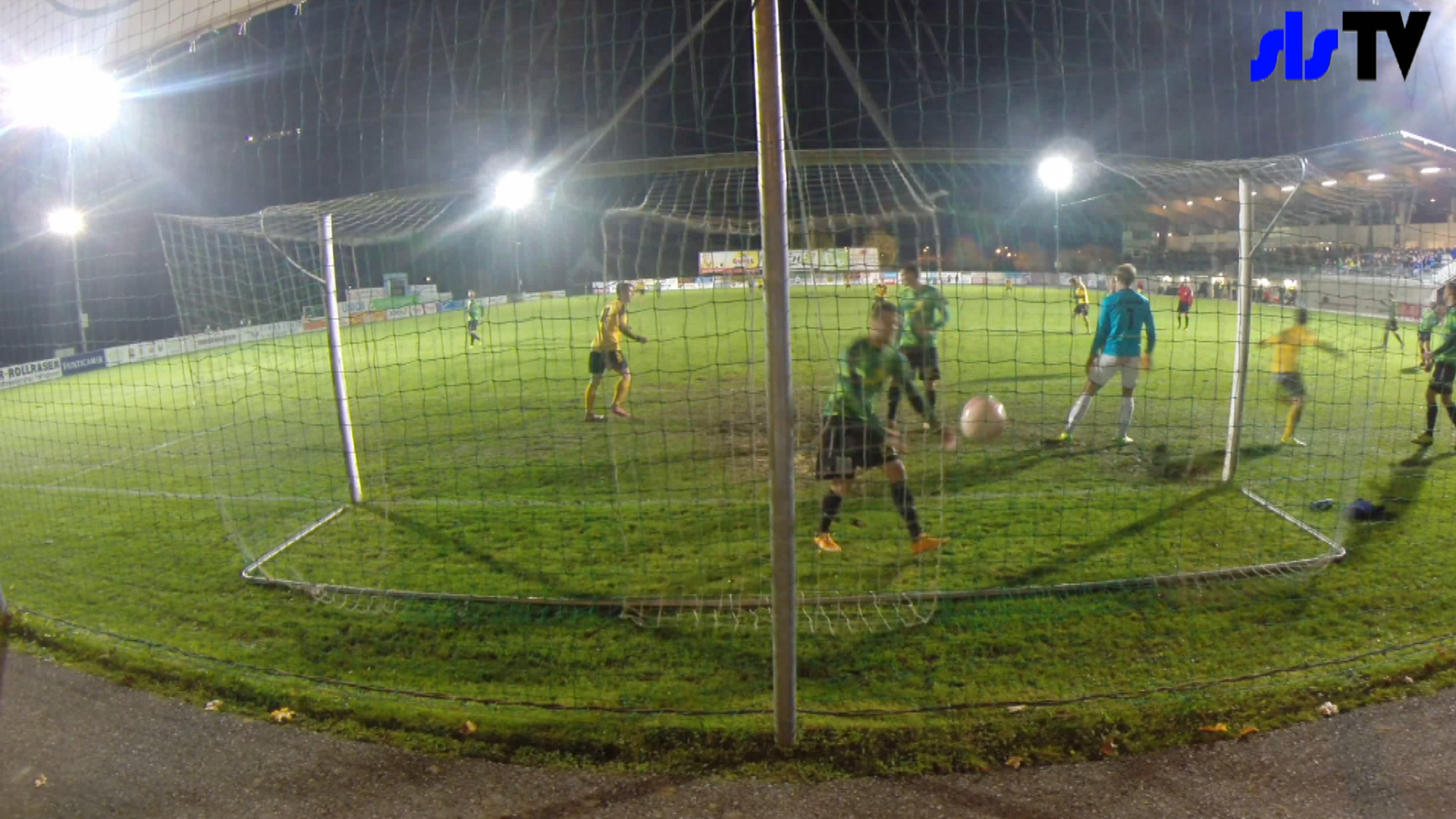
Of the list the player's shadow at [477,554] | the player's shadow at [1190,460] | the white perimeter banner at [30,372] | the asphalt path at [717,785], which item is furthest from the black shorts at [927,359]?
the white perimeter banner at [30,372]

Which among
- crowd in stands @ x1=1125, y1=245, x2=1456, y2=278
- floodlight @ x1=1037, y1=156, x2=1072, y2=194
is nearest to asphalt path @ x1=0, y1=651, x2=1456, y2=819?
floodlight @ x1=1037, y1=156, x2=1072, y2=194

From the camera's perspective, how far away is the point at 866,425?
215 inches

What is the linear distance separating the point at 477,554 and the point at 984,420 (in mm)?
3824

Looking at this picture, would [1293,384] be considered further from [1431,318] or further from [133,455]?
[133,455]

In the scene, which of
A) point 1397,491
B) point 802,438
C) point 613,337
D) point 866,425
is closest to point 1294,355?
point 1397,491

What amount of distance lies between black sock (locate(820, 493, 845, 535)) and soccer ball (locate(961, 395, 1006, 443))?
49.3 inches

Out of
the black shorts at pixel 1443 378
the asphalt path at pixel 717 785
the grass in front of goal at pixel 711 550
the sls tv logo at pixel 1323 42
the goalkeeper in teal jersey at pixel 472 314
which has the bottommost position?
the asphalt path at pixel 717 785

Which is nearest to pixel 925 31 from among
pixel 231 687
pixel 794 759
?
pixel 794 759

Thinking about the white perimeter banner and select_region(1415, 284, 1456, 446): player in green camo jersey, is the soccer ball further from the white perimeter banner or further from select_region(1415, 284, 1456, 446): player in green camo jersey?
the white perimeter banner

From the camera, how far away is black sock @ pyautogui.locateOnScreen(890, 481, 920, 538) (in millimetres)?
5602

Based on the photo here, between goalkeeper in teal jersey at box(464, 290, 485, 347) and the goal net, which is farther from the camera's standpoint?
goalkeeper in teal jersey at box(464, 290, 485, 347)

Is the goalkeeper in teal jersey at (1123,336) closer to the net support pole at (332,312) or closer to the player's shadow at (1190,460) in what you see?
the player's shadow at (1190,460)

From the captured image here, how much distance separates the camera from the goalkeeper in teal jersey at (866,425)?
536cm

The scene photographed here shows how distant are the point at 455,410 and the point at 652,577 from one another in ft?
27.1
